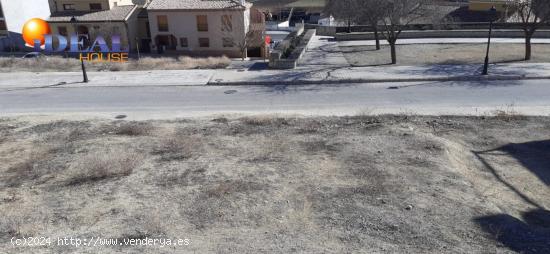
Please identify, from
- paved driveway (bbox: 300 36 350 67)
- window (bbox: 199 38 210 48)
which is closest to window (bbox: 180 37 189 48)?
window (bbox: 199 38 210 48)

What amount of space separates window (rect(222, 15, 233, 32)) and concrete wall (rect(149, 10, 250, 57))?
26cm

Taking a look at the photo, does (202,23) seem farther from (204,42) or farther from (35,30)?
(35,30)

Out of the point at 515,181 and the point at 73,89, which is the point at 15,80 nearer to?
the point at 73,89

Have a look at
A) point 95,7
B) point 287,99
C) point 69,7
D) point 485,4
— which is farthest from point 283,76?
point 485,4

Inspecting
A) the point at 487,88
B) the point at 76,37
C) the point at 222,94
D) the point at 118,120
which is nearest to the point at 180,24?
the point at 76,37

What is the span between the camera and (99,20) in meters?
42.2

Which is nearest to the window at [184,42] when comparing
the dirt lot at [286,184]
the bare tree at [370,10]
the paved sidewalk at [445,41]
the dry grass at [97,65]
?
the dry grass at [97,65]

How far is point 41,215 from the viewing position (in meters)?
10.2

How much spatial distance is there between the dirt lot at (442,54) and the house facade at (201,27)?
34.4ft

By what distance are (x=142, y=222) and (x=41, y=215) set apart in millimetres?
2462

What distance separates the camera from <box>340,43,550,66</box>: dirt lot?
95.5ft

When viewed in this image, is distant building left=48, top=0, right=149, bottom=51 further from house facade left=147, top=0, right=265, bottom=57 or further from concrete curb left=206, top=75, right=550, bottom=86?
concrete curb left=206, top=75, right=550, bottom=86

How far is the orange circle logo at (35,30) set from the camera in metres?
Result: 43.7

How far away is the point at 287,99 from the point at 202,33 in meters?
23.0
